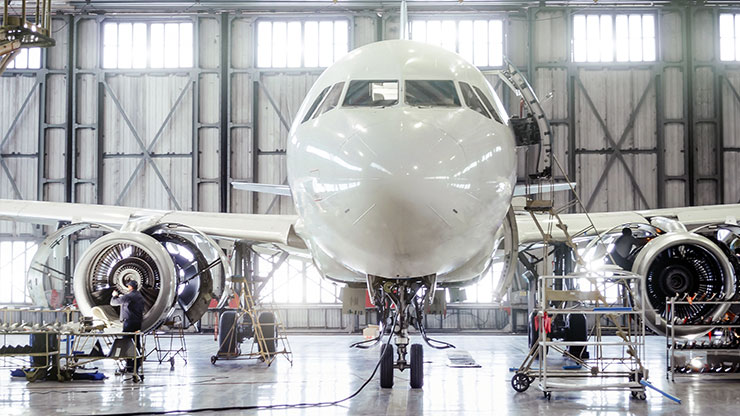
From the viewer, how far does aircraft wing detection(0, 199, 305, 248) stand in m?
12.1

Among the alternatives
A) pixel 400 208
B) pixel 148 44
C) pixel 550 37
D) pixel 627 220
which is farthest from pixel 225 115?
pixel 400 208

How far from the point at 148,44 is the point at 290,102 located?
16.2 feet

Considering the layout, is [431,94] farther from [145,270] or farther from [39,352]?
[39,352]

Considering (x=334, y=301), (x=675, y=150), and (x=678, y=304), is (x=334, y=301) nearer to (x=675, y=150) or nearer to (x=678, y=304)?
(x=675, y=150)

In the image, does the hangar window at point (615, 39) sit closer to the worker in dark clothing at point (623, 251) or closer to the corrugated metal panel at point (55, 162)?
the worker in dark clothing at point (623, 251)

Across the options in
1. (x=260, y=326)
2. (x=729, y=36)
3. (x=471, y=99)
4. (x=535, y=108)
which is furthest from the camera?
(x=729, y=36)

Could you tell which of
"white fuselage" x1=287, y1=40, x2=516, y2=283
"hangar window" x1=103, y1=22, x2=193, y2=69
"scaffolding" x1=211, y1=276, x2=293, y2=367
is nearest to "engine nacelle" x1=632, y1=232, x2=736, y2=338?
"white fuselage" x1=287, y1=40, x2=516, y2=283

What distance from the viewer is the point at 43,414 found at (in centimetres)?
797

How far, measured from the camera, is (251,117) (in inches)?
950

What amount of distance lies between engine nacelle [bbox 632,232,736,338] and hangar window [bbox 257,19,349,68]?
1481 centimetres

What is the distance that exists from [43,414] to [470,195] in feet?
16.2

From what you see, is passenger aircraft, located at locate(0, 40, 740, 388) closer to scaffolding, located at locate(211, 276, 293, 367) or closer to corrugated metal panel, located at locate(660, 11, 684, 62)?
scaffolding, located at locate(211, 276, 293, 367)

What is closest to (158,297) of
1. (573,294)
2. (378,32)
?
(573,294)

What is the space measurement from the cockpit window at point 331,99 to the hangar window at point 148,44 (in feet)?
56.9
